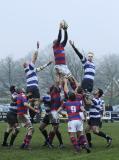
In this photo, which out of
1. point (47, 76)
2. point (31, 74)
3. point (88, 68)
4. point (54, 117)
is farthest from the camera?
point (47, 76)

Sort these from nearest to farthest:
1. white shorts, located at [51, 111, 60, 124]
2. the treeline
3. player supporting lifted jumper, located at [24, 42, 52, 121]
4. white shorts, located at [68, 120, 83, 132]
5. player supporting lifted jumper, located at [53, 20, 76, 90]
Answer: white shorts, located at [68, 120, 83, 132] < white shorts, located at [51, 111, 60, 124] < player supporting lifted jumper, located at [53, 20, 76, 90] < player supporting lifted jumper, located at [24, 42, 52, 121] < the treeline

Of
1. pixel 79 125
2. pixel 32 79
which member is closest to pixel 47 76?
pixel 32 79

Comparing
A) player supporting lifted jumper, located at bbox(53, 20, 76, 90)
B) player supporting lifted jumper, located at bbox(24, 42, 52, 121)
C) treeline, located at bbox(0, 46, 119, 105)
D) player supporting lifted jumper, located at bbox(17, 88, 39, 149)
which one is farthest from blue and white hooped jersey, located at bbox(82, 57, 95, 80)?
treeline, located at bbox(0, 46, 119, 105)

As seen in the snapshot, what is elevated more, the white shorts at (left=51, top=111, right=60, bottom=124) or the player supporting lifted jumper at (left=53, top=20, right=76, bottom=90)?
the player supporting lifted jumper at (left=53, top=20, right=76, bottom=90)

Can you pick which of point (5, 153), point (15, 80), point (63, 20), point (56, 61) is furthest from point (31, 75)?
point (15, 80)

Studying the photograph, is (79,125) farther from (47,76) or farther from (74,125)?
(47,76)

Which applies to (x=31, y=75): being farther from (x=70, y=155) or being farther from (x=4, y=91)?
(x=4, y=91)

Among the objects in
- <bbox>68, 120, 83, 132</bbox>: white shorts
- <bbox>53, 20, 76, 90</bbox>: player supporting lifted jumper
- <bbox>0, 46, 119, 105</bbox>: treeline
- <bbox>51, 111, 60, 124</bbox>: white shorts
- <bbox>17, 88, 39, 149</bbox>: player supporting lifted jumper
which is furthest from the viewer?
<bbox>0, 46, 119, 105</bbox>: treeline

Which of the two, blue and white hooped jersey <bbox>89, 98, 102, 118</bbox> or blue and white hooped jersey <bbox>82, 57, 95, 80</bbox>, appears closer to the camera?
blue and white hooped jersey <bbox>89, 98, 102, 118</bbox>

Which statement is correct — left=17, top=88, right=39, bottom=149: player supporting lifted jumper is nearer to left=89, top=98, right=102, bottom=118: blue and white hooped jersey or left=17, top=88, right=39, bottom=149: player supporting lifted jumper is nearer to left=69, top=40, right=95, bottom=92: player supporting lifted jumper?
left=89, top=98, right=102, bottom=118: blue and white hooped jersey

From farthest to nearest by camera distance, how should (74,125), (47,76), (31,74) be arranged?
1. (47,76)
2. (31,74)
3. (74,125)

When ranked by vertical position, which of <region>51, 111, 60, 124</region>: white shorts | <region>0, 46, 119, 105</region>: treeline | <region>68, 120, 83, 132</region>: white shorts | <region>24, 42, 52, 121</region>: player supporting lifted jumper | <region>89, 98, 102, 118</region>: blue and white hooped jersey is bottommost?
<region>68, 120, 83, 132</region>: white shorts

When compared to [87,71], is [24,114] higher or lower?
lower

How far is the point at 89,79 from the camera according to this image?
18.8 m
